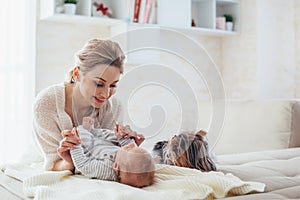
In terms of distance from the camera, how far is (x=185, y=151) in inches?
56.5

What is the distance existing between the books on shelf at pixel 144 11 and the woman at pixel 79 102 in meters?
1.63

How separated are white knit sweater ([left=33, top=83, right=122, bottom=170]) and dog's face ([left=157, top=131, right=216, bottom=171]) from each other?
200mm

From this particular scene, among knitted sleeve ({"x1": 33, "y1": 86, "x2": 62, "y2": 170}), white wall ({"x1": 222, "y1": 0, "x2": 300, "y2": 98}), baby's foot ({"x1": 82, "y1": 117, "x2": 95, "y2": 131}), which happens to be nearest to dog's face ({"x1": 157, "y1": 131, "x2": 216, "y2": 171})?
baby's foot ({"x1": 82, "y1": 117, "x2": 95, "y2": 131})

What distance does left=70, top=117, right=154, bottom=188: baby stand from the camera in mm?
1230

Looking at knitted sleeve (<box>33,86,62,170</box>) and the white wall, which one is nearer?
knitted sleeve (<box>33,86,62,170</box>)

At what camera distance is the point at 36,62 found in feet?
9.52

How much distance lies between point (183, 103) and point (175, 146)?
14 centimetres

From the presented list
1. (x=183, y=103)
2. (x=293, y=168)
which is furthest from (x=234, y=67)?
(x=183, y=103)

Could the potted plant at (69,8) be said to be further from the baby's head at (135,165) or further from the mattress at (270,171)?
the baby's head at (135,165)

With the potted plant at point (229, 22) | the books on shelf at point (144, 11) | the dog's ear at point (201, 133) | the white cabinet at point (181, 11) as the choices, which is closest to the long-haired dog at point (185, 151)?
the dog's ear at point (201, 133)

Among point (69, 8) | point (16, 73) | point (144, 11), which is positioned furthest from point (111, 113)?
point (144, 11)

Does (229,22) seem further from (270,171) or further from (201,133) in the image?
(201,133)

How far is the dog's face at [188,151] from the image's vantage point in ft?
4.55

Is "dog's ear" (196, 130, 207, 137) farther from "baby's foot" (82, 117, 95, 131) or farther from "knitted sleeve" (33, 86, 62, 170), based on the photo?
"knitted sleeve" (33, 86, 62, 170)
